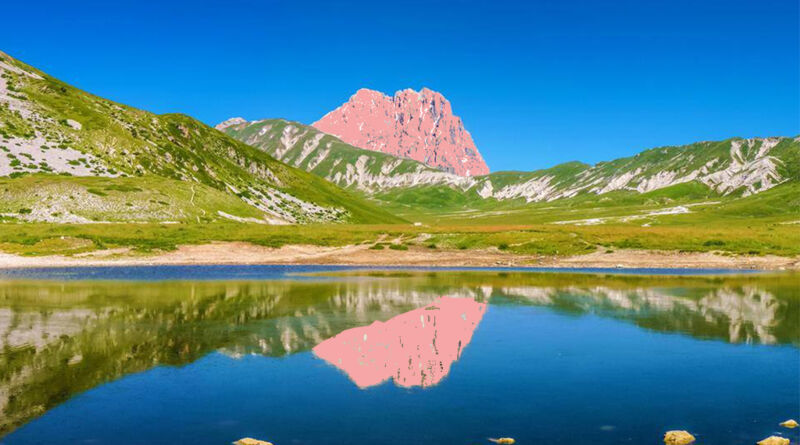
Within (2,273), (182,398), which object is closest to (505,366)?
(182,398)

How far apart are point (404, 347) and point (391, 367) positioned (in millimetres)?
3950

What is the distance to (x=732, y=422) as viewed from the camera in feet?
63.9

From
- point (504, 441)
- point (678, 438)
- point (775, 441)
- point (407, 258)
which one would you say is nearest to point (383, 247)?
point (407, 258)

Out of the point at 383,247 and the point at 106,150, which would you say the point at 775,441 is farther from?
the point at 106,150

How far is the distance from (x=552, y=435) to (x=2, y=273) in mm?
69752

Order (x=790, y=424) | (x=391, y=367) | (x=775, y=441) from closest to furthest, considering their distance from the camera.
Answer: (x=775, y=441), (x=790, y=424), (x=391, y=367)

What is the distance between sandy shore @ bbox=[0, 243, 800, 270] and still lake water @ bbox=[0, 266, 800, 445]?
112 ft

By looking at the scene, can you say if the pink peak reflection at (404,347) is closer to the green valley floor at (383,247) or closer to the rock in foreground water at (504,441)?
the rock in foreground water at (504,441)

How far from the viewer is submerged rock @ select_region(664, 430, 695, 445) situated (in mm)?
17531

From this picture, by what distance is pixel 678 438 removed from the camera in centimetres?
1762

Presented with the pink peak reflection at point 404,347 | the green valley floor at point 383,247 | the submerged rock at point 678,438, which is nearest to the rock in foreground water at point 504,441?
the submerged rock at point 678,438

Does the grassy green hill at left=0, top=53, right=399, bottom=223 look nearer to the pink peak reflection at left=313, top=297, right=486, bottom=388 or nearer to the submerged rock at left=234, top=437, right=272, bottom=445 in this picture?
the pink peak reflection at left=313, top=297, right=486, bottom=388

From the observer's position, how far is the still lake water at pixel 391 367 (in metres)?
18.8

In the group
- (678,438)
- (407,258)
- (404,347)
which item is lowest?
(678,438)
